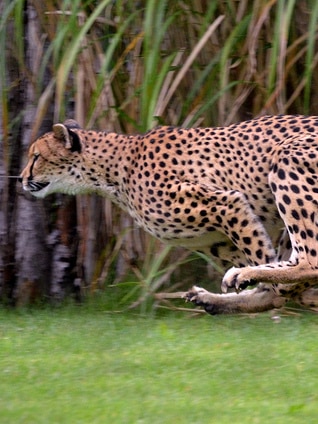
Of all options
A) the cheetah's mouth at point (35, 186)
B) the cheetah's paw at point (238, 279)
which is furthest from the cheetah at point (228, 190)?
the cheetah's mouth at point (35, 186)

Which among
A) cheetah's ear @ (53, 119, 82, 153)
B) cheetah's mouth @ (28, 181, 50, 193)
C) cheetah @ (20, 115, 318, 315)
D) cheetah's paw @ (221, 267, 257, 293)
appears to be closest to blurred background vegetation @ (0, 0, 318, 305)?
cheetah's ear @ (53, 119, 82, 153)

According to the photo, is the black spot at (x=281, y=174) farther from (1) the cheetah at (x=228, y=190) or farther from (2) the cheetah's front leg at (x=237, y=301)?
(2) the cheetah's front leg at (x=237, y=301)

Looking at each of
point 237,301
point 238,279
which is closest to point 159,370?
point 238,279

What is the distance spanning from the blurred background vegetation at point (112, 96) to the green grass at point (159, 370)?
0.77 metres

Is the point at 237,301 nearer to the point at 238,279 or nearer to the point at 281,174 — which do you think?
the point at 238,279

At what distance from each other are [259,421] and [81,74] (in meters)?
3.46

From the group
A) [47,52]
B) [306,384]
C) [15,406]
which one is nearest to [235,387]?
[306,384]

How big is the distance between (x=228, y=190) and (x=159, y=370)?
165cm

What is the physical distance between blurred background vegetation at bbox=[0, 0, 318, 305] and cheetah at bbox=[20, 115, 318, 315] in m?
0.25

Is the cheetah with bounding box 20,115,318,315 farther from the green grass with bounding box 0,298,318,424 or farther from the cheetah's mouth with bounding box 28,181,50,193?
the green grass with bounding box 0,298,318,424

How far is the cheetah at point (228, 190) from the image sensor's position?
593 centimetres

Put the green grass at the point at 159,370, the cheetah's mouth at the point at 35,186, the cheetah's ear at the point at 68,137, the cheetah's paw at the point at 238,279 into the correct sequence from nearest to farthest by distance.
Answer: the green grass at the point at 159,370 → the cheetah's paw at the point at 238,279 → the cheetah's ear at the point at 68,137 → the cheetah's mouth at the point at 35,186

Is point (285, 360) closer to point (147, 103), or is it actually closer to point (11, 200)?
point (147, 103)

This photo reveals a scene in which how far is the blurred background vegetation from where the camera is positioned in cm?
671
